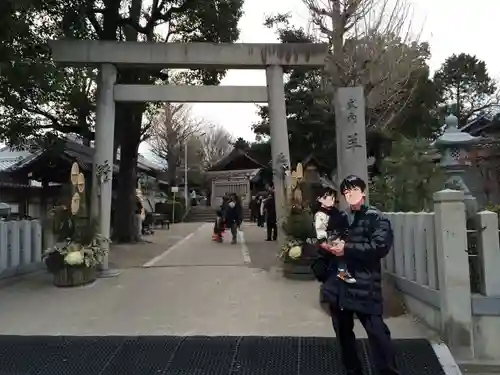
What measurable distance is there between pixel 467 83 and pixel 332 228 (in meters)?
33.4

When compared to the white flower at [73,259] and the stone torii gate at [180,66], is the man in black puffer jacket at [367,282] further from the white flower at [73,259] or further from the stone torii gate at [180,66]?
the stone torii gate at [180,66]

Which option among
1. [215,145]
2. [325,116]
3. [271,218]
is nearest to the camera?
[271,218]

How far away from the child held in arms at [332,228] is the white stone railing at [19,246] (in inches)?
247

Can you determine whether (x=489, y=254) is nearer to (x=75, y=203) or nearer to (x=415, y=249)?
(x=415, y=249)

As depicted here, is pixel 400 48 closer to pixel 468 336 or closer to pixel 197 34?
pixel 197 34

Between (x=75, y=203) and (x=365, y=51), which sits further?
(x=365, y=51)

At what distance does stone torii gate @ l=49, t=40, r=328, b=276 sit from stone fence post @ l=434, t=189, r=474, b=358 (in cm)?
540

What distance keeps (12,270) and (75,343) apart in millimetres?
4362

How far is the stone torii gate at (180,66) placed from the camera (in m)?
10.2

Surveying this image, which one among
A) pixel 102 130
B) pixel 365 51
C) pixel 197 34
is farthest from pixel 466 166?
pixel 365 51

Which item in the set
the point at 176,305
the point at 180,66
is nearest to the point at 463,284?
the point at 176,305

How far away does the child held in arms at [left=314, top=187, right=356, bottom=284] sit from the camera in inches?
167

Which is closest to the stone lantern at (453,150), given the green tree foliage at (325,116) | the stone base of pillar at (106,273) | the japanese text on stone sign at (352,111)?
the japanese text on stone sign at (352,111)

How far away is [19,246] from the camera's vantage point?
9586 millimetres
